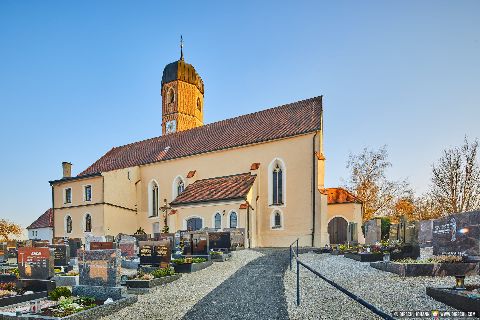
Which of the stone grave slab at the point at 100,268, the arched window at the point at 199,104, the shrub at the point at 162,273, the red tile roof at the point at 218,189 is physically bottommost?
the shrub at the point at 162,273

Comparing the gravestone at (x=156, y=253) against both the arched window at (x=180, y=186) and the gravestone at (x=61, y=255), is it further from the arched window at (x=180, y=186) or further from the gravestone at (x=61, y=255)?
the arched window at (x=180, y=186)

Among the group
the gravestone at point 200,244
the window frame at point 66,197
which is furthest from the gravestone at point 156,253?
the window frame at point 66,197

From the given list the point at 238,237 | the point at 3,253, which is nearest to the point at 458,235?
the point at 238,237

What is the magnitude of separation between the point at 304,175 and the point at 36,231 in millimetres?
39436

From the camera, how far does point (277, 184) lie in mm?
27891

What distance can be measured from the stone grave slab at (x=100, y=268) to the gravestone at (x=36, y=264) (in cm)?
174

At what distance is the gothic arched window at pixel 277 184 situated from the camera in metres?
27.7

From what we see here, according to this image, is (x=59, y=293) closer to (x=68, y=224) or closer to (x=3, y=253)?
(x=3, y=253)

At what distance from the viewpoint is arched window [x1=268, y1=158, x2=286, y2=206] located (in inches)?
1086

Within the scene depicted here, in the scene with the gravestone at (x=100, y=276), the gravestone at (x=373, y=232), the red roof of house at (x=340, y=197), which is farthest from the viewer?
the red roof of house at (x=340, y=197)

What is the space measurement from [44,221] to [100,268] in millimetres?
45328

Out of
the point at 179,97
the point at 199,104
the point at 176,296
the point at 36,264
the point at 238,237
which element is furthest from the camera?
the point at 199,104

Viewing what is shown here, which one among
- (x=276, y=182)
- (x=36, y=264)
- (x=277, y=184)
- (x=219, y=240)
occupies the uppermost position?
(x=276, y=182)

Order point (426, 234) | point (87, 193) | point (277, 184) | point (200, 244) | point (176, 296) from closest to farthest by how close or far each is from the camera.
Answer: point (176, 296) < point (426, 234) < point (200, 244) < point (277, 184) < point (87, 193)
